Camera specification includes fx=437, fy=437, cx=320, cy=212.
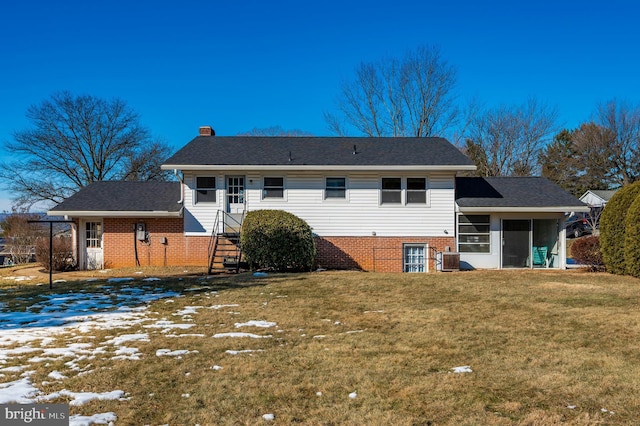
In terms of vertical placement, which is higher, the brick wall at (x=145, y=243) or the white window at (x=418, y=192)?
the white window at (x=418, y=192)

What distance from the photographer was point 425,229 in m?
17.0

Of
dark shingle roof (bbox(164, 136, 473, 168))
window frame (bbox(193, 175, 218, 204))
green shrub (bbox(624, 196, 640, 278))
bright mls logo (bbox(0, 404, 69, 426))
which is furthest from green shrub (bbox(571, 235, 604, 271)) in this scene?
bright mls logo (bbox(0, 404, 69, 426))

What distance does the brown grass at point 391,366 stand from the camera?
377cm

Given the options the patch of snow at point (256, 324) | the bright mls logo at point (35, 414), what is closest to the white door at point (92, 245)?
the patch of snow at point (256, 324)

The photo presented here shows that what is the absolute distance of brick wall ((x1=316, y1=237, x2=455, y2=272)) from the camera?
16922mm

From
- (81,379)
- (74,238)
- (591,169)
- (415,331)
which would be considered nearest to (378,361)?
(415,331)

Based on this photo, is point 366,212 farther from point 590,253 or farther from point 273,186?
point 590,253

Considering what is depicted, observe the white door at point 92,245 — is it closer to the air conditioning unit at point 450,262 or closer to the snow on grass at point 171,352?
the air conditioning unit at point 450,262

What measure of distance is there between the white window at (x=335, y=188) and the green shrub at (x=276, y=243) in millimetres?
2453

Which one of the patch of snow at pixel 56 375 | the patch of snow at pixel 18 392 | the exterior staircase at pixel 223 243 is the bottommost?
the patch of snow at pixel 56 375

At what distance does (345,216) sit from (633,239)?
30.3 ft

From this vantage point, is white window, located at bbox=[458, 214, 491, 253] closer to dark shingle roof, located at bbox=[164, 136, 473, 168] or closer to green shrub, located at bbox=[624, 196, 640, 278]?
dark shingle roof, located at bbox=[164, 136, 473, 168]

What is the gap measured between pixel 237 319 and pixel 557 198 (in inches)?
567

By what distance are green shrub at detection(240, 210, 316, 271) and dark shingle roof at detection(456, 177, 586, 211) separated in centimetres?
628
